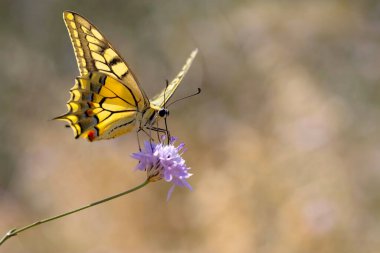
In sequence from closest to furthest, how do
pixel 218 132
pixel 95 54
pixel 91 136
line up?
pixel 91 136
pixel 95 54
pixel 218 132

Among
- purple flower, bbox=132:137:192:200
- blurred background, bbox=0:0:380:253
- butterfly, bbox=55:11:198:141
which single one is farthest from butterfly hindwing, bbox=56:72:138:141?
blurred background, bbox=0:0:380:253

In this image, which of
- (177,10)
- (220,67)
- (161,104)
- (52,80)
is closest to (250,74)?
(220,67)

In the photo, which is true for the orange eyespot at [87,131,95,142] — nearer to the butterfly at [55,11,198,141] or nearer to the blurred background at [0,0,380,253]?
the butterfly at [55,11,198,141]

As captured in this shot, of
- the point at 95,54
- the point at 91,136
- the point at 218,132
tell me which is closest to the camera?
the point at 91,136

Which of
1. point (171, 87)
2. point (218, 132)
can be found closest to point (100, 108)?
point (171, 87)

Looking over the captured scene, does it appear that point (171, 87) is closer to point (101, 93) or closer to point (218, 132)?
point (101, 93)

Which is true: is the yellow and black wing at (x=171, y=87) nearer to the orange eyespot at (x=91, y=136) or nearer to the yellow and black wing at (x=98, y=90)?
the yellow and black wing at (x=98, y=90)

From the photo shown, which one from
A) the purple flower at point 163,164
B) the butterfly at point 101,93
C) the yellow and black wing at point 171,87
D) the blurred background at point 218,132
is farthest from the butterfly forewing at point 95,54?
the blurred background at point 218,132

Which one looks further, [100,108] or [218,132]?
[218,132]
